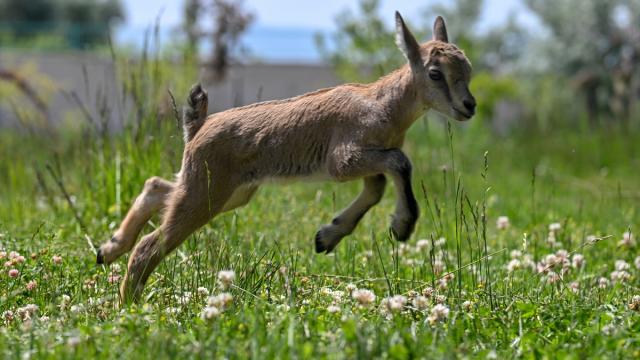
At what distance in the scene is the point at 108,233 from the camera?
26.4ft

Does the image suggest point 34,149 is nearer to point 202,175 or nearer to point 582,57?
point 202,175

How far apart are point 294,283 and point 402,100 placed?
1429 millimetres

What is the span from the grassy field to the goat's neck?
16.2 inches

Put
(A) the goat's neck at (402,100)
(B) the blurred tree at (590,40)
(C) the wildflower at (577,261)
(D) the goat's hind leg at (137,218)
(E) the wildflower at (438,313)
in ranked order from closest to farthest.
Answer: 1. (E) the wildflower at (438,313)
2. (A) the goat's neck at (402,100)
3. (D) the goat's hind leg at (137,218)
4. (C) the wildflower at (577,261)
5. (B) the blurred tree at (590,40)

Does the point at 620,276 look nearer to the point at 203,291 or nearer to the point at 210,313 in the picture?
the point at 203,291

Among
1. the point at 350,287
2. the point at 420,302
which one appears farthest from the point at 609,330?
the point at 350,287

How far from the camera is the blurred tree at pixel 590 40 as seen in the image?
2572cm

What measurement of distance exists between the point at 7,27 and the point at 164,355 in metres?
31.5

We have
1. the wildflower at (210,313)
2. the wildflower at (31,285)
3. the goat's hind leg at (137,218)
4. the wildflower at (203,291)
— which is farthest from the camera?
the goat's hind leg at (137,218)

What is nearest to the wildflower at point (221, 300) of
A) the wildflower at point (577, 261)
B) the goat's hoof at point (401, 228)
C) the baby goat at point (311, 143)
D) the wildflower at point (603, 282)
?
the baby goat at point (311, 143)

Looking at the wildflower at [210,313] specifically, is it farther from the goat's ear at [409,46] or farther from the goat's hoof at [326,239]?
the goat's ear at [409,46]

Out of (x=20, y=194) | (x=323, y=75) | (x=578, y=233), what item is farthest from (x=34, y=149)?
(x=323, y=75)

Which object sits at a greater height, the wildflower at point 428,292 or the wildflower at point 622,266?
the wildflower at point 428,292

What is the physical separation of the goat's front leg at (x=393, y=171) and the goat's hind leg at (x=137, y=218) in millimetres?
1134
